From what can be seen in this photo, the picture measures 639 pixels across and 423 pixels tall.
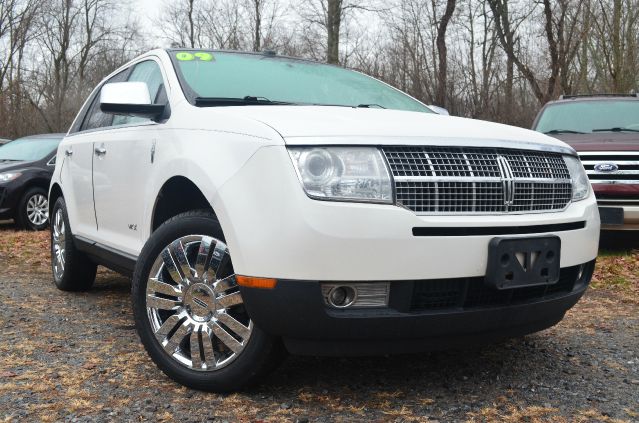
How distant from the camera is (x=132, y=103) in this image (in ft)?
11.1

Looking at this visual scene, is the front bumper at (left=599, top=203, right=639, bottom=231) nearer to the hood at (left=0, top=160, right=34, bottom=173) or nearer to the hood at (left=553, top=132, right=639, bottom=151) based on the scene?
the hood at (left=553, top=132, right=639, bottom=151)

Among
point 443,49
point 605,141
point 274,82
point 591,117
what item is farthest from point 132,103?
point 443,49

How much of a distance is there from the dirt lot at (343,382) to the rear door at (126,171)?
0.57 metres

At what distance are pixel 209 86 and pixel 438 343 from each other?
1750 millimetres

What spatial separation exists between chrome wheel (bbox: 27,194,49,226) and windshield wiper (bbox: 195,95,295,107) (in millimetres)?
7669

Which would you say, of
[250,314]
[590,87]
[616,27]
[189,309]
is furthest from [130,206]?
[590,87]

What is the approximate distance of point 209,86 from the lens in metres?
3.52

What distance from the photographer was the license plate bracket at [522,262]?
2.59 metres

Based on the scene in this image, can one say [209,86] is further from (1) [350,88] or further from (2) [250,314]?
(2) [250,314]

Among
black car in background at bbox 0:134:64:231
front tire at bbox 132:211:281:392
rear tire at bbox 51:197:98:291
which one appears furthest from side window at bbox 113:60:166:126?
black car in background at bbox 0:134:64:231

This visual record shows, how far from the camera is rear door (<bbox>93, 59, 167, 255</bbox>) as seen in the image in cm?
355

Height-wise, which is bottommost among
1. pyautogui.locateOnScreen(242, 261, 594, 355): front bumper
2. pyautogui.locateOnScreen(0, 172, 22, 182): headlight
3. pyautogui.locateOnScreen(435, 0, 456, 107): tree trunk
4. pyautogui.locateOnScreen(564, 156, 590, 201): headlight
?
→ pyautogui.locateOnScreen(0, 172, 22, 182): headlight

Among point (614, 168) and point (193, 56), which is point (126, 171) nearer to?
point (193, 56)

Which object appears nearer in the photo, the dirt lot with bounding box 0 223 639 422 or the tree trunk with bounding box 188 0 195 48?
the dirt lot with bounding box 0 223 639 422
